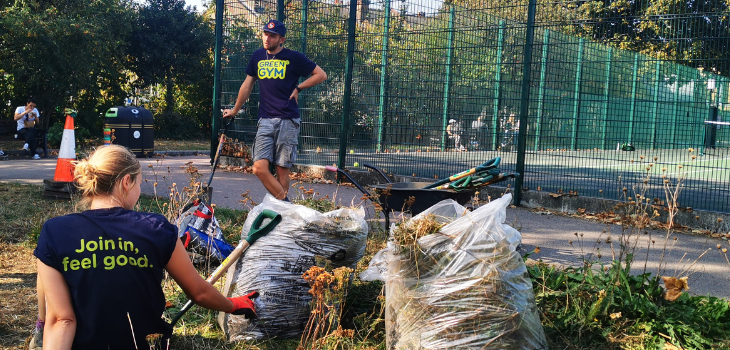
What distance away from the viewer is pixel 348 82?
10180mm

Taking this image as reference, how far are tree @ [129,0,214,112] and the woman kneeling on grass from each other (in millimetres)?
25018

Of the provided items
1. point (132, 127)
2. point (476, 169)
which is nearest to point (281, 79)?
point (476, 169)

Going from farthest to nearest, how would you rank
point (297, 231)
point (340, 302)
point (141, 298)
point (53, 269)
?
point (297, 231) → point (340, 302) → point (141, 298) → point (53, 269)

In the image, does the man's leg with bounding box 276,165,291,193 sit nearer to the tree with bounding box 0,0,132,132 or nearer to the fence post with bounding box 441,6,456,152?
the fence post with bounding box 441,6,456,152

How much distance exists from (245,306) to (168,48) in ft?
82.4

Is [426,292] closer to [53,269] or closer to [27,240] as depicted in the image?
[53,269]

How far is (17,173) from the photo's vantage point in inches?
448

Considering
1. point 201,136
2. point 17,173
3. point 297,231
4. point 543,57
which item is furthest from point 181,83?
point 297,231

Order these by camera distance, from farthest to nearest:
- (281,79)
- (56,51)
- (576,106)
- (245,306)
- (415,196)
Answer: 1. (56,51)
2. (576,106)
3. (281,79)
4. (415,196)
5. (245,306)

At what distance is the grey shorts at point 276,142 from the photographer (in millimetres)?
6715

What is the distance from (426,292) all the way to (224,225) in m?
3.40

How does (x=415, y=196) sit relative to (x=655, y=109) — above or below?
below

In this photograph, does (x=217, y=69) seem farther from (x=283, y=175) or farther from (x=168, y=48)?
(x=168, y=48)

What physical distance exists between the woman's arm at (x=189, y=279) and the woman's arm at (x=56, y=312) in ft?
1.40
